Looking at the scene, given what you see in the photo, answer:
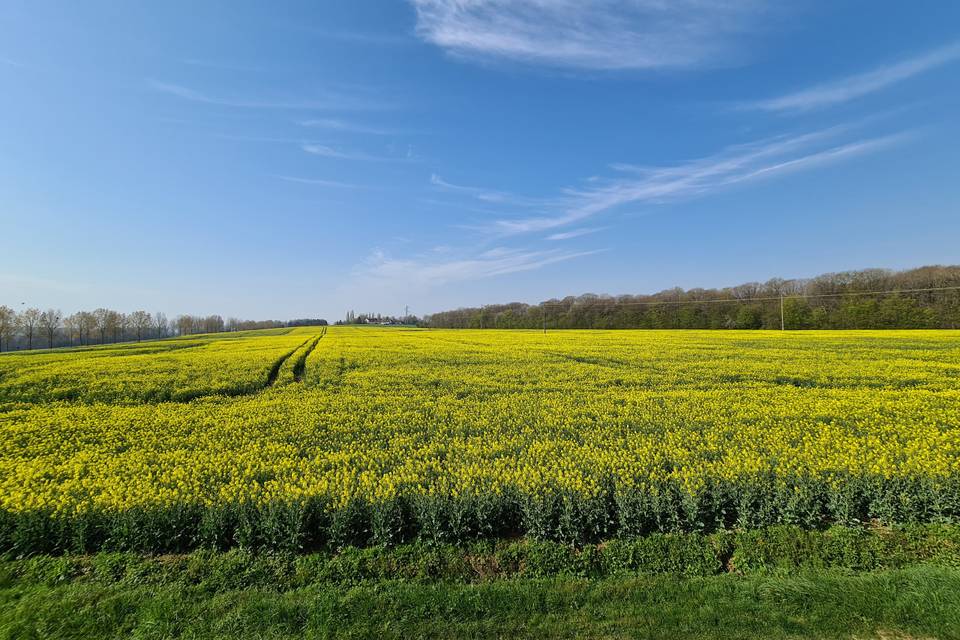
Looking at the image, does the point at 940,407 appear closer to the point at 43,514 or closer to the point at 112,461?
the point at 43,514

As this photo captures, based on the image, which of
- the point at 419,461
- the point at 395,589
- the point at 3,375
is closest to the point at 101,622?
the point at 395,589

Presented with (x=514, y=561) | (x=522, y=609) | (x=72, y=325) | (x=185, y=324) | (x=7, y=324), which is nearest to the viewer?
(x=522, y=609)

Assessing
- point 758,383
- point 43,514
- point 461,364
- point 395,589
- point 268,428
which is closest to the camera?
point 395,589

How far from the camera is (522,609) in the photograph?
4.84m

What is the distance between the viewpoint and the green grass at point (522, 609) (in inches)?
175

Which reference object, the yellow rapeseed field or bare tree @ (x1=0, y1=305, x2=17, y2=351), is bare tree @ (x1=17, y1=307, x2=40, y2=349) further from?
the yellow rapeseed field

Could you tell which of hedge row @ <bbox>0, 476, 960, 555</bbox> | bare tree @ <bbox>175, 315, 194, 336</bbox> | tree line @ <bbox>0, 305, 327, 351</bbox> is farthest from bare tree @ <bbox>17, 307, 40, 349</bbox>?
hedge row @ <bbox>0, 476, 960, 555</bbox>

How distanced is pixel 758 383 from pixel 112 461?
22783 mm

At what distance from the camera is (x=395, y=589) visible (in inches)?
205

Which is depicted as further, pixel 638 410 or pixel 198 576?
pixel 638 410

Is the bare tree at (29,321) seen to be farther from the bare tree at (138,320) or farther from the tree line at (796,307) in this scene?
the tree line at (796,307)

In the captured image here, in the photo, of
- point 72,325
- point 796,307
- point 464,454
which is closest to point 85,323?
point 72,325

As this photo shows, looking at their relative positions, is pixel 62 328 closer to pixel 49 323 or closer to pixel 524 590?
pixel 49 323

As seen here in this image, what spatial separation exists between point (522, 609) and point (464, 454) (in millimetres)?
4507
